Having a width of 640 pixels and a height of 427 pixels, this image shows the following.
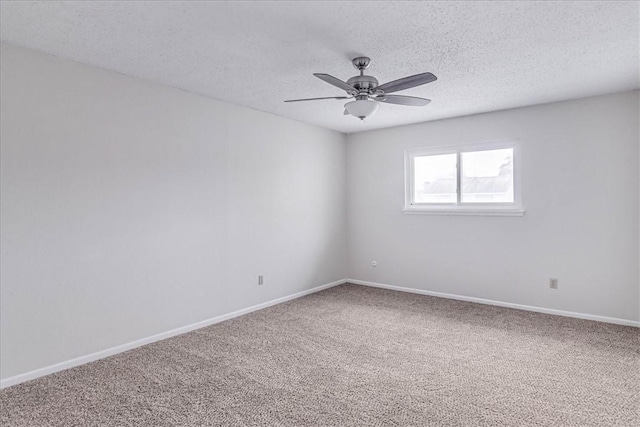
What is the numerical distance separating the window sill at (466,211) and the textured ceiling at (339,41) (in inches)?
53.4

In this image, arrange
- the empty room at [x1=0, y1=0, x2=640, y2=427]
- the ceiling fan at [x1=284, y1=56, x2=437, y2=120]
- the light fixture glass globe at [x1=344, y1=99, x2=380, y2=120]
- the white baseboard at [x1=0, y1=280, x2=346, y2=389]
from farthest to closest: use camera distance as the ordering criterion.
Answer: the light fixture glass globe at [x1=344, y1=99, x2=380, y2=120] → the ceiling fan at [x1=284, y1=56, x2=437, y2=120] → the white baseboard at [x1=0, y1=280, x2=346, y2=389] → the empty room at [x1=0, y1=0, x2=640, y2=427]

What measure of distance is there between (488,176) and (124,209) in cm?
405

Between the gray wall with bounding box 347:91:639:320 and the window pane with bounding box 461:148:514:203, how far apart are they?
0.20 metres

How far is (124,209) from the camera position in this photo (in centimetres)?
320

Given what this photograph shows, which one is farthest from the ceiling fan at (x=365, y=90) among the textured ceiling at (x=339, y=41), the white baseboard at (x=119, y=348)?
the white baseboard at (x=119, y=348)

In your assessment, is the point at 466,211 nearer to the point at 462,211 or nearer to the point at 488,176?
the point at 462,211

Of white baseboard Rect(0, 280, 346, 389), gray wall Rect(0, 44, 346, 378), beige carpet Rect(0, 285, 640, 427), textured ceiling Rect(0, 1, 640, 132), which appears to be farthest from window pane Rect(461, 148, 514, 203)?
white baseboard Rect(0, 280, 346, 389)

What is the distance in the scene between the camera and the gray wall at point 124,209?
104 inches

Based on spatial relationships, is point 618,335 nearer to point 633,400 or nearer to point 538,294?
point 538,294

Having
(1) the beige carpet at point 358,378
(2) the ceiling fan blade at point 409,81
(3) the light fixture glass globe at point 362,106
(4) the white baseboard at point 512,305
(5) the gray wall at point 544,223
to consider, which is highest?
(2) the ceiling fan blade at point 409,81

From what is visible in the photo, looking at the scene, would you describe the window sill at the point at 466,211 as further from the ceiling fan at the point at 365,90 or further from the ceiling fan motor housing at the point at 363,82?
the ceiling fan motor housing at the point at 363,82

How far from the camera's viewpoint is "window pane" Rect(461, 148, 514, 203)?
4.49 m

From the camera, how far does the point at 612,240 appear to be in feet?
12.5

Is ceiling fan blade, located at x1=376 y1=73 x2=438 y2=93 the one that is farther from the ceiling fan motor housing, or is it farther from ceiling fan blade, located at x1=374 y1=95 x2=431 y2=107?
ceiling fan blade, located at x1=374 y1=95 x2=431 y2=107
